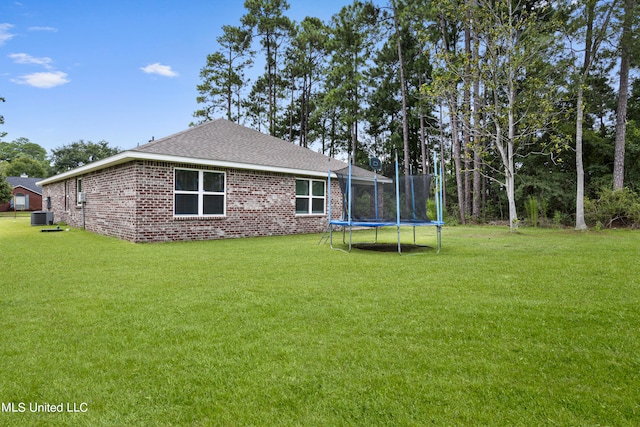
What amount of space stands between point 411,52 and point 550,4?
945 cm

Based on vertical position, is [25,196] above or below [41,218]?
above

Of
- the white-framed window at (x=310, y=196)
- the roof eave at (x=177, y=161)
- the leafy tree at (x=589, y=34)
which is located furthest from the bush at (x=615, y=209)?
the roof eave at (x=177, y=161)

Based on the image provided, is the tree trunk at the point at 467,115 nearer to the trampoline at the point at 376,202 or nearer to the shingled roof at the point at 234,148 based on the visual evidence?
the shingled roof at the point at 234,148

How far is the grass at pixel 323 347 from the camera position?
1.82 m

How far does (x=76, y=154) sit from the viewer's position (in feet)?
150

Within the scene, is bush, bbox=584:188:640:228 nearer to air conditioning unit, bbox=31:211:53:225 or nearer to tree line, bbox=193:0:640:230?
tree line, bbox=193:0:640:230

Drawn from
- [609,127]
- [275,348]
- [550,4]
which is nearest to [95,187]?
[275,348]

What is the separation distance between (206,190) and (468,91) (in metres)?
11.2

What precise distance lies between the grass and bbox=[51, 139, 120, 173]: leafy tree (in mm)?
49121

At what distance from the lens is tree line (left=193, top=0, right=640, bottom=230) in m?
12.0

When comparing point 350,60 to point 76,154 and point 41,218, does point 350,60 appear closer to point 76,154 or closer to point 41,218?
point 41,218

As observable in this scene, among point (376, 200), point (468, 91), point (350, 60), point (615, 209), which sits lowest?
point (615, 209)

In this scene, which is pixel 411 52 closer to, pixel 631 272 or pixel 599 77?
pixel 599 77

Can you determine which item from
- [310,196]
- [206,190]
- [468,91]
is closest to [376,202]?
[310,196]
